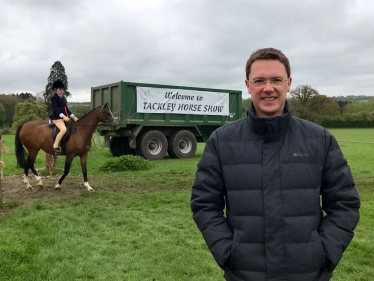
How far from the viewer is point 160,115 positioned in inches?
674

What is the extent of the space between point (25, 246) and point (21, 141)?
577 cm

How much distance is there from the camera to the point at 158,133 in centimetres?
1694

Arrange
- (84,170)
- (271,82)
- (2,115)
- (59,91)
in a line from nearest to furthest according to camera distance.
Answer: (271,82), (59,91), (84,170), (2,115)

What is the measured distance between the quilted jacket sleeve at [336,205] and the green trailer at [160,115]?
14357 millimetres

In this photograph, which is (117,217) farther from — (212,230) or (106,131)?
(106,131)

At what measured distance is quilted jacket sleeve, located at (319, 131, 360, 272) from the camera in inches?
78.0

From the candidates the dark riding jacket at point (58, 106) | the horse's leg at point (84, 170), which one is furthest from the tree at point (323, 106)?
the dark riding jacket at point (58, 106)

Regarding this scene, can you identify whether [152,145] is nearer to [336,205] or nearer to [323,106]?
[336,205]

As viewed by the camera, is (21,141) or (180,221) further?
(21,141)

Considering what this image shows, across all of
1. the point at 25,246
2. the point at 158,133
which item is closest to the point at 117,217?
the point at 25,246

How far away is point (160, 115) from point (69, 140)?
776 cm

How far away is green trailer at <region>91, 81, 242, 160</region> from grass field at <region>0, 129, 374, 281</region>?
306 inches

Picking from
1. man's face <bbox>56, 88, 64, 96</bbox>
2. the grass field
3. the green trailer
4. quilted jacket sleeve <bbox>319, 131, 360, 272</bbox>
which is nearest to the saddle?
man's face <bbox>56, 88, 64, 96</bbox>

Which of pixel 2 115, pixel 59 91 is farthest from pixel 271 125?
pixel 2 115
